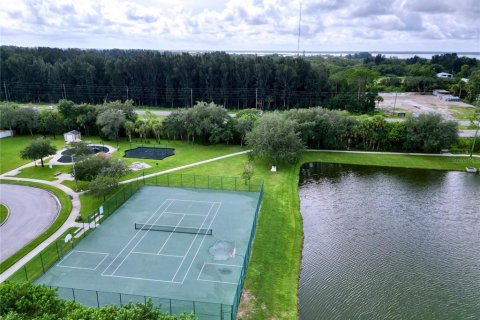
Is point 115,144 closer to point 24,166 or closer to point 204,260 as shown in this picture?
point 24,166

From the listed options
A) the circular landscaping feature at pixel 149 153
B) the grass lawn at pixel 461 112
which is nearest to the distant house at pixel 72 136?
the circular landscaping feature at pixel 149 153

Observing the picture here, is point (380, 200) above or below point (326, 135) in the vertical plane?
below

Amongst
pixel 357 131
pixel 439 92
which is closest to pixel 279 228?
pixel 357 131

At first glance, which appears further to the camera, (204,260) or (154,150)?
(154,150)

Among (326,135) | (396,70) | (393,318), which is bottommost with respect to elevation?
(393,318)

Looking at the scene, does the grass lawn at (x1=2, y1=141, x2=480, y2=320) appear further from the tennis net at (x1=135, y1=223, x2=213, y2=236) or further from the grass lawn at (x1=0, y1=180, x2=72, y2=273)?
the tennis net at (x1=135, y1=223, x2=213, y2=236)

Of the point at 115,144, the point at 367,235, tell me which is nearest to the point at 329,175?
the point at 367,235

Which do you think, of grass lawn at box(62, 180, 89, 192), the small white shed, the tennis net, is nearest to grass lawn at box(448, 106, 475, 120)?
the tennis net

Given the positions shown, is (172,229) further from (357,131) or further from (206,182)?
(357,131)
